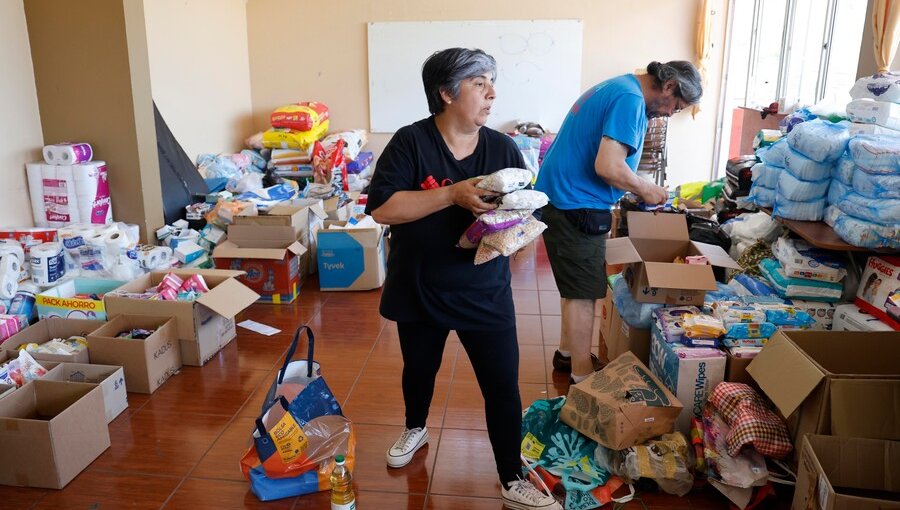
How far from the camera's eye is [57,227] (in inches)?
142

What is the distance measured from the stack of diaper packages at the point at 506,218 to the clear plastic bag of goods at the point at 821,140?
1438mm

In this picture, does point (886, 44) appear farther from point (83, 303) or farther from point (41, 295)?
point (41, 295)

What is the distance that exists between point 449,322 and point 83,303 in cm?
212

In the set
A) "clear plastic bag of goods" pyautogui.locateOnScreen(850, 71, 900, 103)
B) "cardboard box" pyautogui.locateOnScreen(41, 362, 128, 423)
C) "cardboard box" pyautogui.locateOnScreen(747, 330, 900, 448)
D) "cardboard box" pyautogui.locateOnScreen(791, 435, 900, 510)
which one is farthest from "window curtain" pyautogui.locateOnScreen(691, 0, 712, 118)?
"cardboard box" pyautogui.locateOnScreen(41, 362, 128, 423)

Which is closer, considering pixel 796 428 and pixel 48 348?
pixel 796 428

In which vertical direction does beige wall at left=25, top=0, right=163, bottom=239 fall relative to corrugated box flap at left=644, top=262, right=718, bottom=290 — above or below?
above

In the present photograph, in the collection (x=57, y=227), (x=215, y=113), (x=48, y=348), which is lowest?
(x=48, y=348)

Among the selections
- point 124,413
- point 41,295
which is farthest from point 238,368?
point 41,295

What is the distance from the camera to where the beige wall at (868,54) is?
10.4 feet

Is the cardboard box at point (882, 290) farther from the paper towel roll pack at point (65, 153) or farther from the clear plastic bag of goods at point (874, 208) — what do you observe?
the paper towel roll pack at point (65, 153)

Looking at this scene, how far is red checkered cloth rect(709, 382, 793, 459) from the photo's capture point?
1961 millimetres

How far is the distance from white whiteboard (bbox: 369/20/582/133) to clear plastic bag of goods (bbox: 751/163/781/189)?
3389mm

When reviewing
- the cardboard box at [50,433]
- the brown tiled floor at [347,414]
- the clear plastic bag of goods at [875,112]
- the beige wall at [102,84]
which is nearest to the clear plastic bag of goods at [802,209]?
the clear plastic bag of goods at [875,112]

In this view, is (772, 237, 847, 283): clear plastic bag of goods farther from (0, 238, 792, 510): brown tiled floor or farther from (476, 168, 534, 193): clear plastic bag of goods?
(476, 168, 534, 193): clear plastic bag of goods
